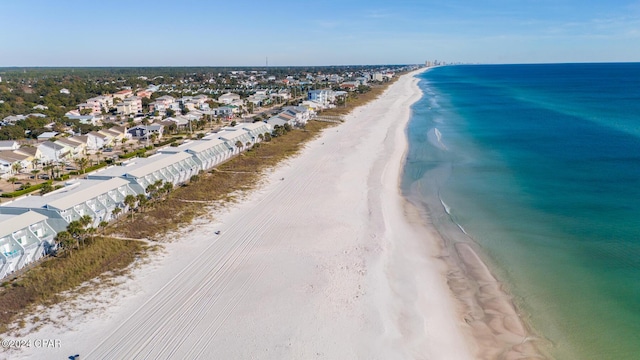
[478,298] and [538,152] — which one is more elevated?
[538,152]

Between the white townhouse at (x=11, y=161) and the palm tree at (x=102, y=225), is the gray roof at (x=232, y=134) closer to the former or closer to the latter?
the white townhouse at (x=11, y=161)

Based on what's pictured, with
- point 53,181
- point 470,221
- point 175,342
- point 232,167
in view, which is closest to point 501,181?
point 470,221

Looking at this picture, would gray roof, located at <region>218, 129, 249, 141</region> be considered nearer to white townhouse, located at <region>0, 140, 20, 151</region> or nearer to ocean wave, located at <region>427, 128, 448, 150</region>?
white townhouse, located at <region>0, 140, 20, 151</region>

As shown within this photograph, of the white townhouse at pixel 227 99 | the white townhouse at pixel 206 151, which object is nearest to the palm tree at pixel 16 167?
the white townhouse at pixel 206 151

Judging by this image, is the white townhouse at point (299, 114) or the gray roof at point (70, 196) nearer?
the gray roof at point (70, 196)

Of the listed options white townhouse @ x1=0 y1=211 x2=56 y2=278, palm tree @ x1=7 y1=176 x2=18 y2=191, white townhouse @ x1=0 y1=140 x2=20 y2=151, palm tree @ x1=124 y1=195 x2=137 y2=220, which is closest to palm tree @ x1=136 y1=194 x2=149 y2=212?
palm tree @ x1=124 y1=195 x2=137 y2=220

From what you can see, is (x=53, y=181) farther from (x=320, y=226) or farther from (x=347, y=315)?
(x=347, y=315)
